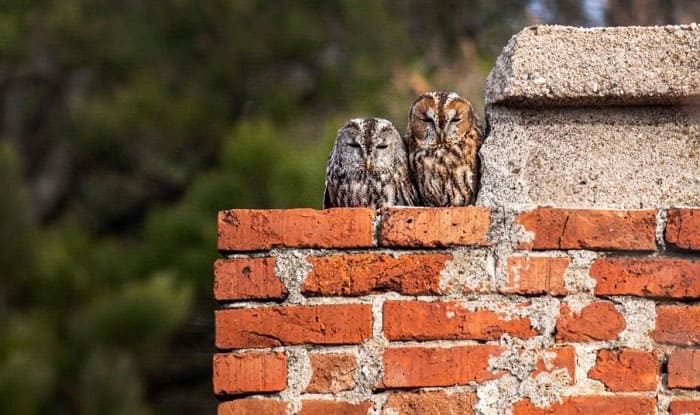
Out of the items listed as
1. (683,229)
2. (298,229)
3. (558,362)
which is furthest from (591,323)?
(298,229)

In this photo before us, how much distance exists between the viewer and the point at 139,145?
736cm

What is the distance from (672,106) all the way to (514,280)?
0.34m

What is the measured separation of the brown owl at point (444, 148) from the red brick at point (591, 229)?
0.29 m

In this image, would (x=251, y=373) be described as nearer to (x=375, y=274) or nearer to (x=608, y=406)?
(x=375, y=274)

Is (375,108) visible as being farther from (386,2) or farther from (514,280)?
(514,280)

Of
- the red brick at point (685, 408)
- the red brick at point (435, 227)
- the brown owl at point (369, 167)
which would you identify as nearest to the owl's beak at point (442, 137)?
the brown owl at point (369, 167)

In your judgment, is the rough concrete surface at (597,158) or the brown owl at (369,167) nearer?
the rough concrete surface at (597,158)

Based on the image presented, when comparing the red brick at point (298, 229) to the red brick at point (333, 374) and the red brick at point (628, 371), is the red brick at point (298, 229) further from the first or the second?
the red brick at point (628, 371)

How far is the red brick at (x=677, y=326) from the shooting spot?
5.69 ft

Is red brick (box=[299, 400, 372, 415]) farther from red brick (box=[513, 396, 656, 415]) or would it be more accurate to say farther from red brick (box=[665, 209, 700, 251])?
red brick (box=[665, 209, 700, 251])

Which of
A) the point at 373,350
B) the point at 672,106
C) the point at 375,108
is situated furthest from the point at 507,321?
the point at 375,108

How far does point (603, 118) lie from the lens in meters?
1.86

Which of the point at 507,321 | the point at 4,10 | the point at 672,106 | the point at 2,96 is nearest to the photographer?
the point at 507,321

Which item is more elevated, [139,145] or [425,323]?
[139,145]
